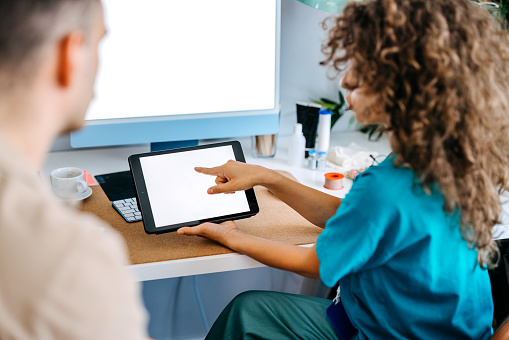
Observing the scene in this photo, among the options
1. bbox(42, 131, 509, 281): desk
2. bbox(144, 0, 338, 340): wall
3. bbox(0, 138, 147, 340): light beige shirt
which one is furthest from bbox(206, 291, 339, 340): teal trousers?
bbox(0, 138, 147, 340): light beige shirt

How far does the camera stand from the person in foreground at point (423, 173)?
0.88 m

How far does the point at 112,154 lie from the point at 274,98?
0.50 metres

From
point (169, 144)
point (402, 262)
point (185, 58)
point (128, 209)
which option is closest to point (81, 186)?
point (128, 209)

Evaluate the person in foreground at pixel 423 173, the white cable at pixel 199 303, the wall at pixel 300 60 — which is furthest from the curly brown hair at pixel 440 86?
the white cable at pixel 199 303

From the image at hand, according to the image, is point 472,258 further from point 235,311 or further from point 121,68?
point 121,68

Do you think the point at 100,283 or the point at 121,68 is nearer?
the point at 100,283

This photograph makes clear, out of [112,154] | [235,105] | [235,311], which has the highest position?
[235,105]

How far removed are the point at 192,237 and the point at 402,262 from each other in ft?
1.46

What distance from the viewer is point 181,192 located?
1190 millimetres

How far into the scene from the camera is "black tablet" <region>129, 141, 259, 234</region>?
3.80ft

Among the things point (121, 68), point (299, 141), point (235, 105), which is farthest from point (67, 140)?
point (299, 141)

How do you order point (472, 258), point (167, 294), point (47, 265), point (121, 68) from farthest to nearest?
point (167, 294), point (121, 68), point (472, 258), point (47, 265)

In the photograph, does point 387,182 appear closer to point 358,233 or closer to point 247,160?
point 358,233

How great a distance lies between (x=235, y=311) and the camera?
1.26m
